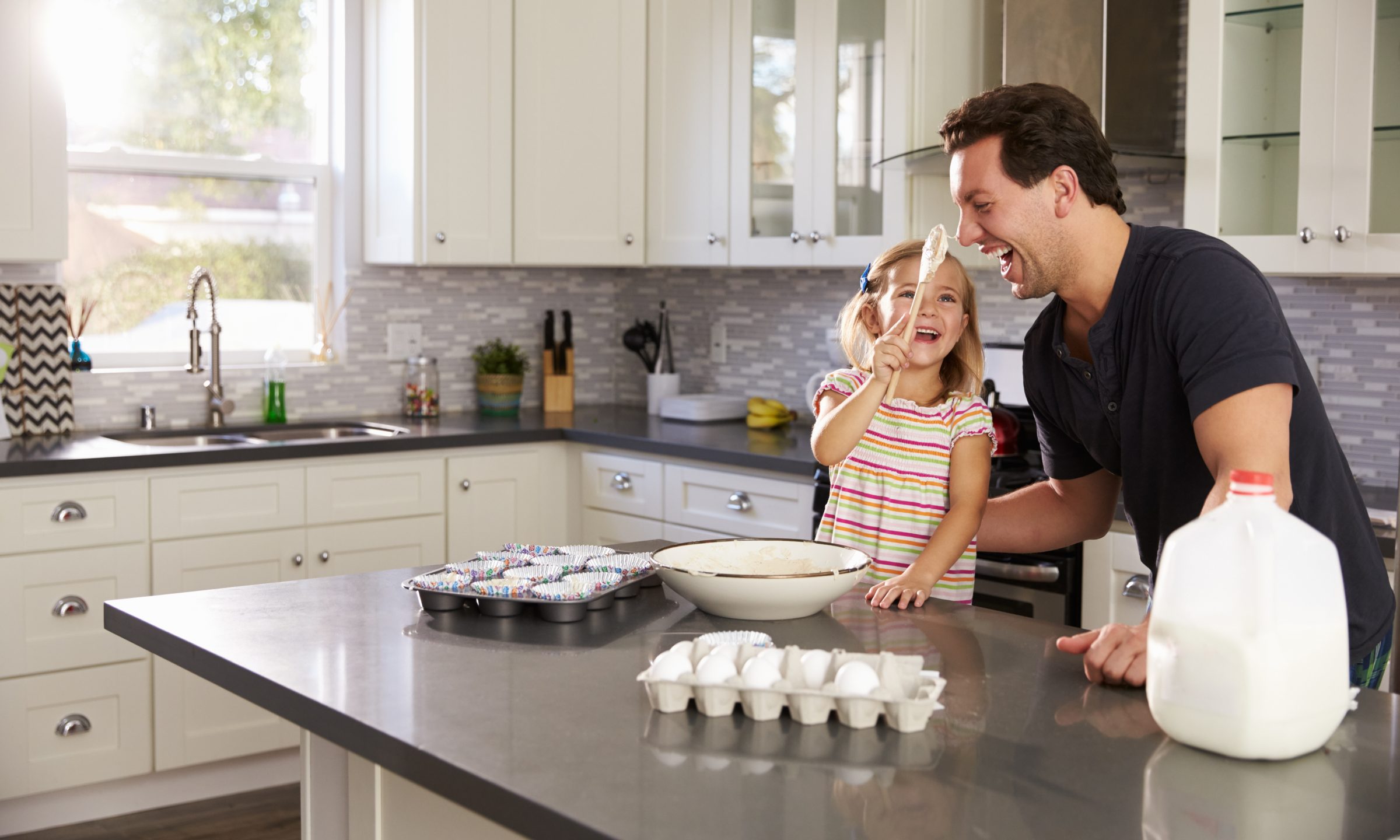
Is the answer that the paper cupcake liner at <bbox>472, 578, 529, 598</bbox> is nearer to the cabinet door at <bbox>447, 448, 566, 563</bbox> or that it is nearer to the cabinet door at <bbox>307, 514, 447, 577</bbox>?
the cabinet door at <bbox>307, 514, 447, 577</bbox>

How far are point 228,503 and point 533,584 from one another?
207 centimetres

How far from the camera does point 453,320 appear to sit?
15.2 ft

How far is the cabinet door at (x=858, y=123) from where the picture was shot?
3.55 m

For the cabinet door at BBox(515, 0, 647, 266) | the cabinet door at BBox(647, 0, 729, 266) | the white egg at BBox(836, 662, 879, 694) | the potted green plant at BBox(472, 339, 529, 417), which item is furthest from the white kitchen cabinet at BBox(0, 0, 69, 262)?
the white egg at BBox(836, 662, 879, 694)

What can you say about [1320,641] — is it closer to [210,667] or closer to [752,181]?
[210,667]

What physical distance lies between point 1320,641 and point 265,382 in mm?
3520

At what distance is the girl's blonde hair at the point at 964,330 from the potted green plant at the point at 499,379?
7.42 feet

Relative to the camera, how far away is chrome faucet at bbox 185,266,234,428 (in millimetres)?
3920

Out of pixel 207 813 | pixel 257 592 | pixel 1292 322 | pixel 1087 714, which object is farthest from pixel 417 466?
pixel 1087 714

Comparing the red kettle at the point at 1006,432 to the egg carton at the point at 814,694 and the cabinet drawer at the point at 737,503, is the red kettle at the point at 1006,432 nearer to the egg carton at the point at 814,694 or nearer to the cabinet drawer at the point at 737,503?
the cabinet drawer at the point at 737,503

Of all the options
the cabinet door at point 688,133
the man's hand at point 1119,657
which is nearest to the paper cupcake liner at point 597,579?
the man's hand at point 1119,657

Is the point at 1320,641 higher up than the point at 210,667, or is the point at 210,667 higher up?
the point at 1320,641

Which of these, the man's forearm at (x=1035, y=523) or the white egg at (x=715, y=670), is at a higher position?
the man's forearm at (x=1035, y=523)

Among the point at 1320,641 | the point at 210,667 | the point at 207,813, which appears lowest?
the point at 207,813
